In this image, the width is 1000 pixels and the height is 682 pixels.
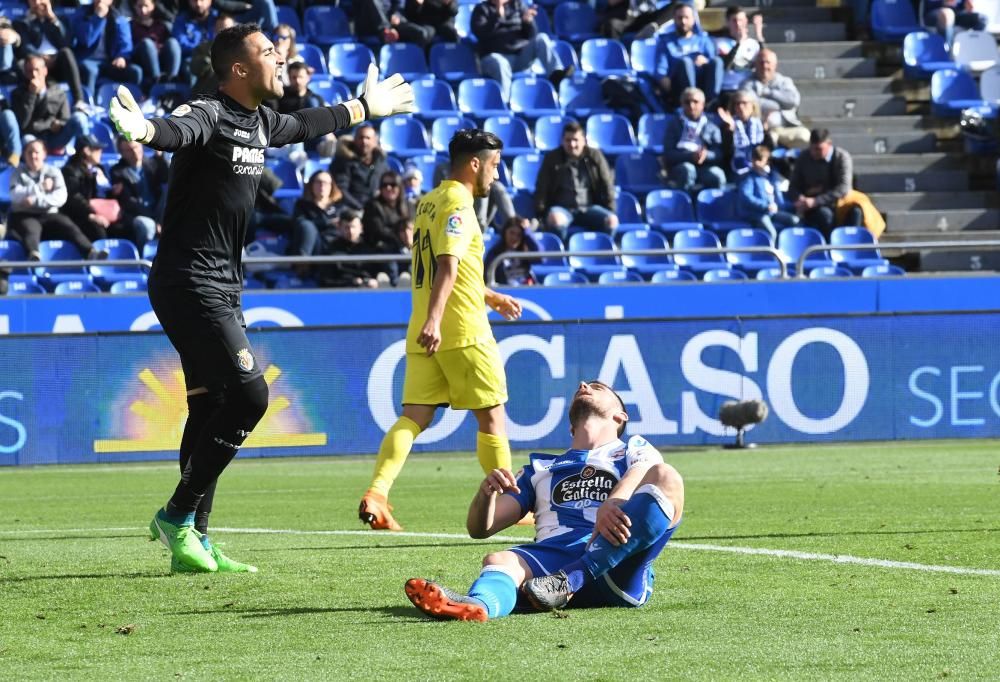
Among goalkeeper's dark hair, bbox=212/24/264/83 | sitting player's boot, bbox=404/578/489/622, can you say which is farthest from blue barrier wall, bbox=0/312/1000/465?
sitting player's boot, bbox=404/578/489/622

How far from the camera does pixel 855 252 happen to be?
19781 mm

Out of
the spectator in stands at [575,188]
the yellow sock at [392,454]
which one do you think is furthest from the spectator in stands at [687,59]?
the yellow sock at [392,454]

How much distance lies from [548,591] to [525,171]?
15083 millimetres

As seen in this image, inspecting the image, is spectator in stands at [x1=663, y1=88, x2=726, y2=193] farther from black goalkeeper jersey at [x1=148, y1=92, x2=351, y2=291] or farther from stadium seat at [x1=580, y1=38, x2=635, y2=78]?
black goalkeeper jersey at [x1=148, y1=92, x2=351, y2=291]

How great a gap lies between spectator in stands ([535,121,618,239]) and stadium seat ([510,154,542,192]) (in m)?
0.90

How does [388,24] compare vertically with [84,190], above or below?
above

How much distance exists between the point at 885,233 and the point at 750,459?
730 centimetres

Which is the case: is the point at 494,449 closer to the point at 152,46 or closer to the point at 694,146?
the point at 694,146

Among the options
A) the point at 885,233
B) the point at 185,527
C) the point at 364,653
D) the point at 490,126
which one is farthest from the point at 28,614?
the point at 885,233

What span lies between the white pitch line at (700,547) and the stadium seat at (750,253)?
10.5m

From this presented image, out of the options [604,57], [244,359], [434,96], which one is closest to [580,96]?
[604,57]

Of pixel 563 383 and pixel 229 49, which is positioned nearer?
pixel 229 49

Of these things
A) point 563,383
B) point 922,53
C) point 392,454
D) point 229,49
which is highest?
point 229,49

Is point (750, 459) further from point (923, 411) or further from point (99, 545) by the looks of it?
point (99, 545)
